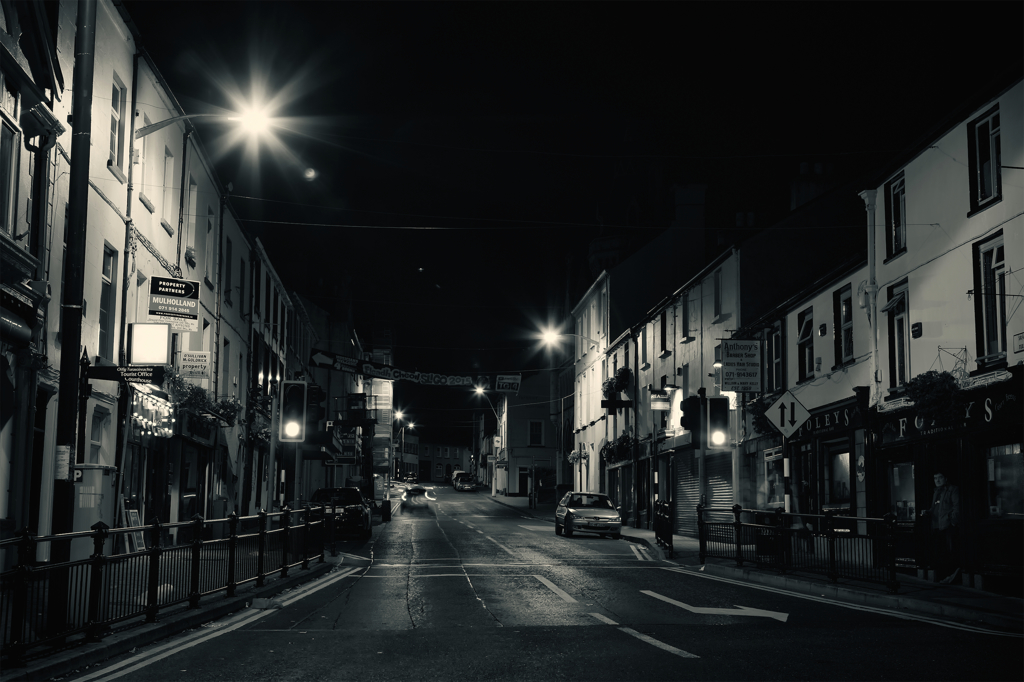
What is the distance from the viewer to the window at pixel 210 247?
26.0m

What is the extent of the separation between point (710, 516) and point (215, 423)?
15912 mm

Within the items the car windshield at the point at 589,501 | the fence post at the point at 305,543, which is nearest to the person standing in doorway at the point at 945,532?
the fence post at the point at 305,543

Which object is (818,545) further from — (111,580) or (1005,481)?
(111,580)

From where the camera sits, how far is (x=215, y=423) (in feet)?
84.8

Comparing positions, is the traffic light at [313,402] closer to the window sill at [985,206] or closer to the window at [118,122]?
the window at [118,122]

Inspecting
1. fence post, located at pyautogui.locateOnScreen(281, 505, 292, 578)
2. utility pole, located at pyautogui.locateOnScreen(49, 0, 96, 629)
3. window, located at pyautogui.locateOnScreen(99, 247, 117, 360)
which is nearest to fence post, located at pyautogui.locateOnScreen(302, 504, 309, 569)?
fence post, located at pyautogui.locateOnScreen(281, 505, 292, 578)

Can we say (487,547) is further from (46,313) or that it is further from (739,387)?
(46,313)

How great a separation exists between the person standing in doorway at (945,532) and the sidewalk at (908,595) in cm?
47

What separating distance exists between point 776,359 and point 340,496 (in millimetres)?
13810

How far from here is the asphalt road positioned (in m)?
8.38

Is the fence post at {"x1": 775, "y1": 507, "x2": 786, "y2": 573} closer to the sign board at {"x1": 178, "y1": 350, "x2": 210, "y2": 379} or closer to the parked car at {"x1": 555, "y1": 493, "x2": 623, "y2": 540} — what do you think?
the sign board at {"x1": 178, "y1": 350, "x2": 210, "y2": 379}

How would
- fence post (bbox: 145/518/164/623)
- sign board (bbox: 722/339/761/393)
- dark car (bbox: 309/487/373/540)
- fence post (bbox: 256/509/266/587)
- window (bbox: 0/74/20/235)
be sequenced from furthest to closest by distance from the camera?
1. dark car (bbox: 309/487/373/540)
2. sign board (bbox: 722/339/761/393)
3. fence post (bbox: 256/509/266/587)
4. window (bbox: 0/74/20/235)
5. fence post (bbox: 145/518/164/623)

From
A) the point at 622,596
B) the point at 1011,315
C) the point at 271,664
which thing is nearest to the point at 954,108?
the point at 1011,315

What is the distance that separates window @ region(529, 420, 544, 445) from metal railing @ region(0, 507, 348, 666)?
69.0 meters
